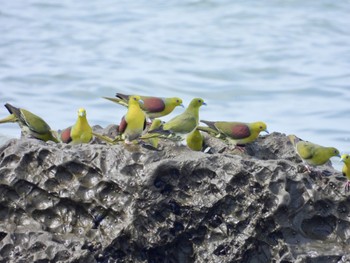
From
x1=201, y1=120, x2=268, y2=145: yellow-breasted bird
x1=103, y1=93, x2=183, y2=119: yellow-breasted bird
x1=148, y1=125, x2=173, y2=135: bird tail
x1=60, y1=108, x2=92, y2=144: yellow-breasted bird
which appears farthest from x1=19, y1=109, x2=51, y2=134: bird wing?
x1=201, y1=120, x2=268, y2=145: yellow-breasted bird

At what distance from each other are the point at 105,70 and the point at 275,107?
461 centimetres

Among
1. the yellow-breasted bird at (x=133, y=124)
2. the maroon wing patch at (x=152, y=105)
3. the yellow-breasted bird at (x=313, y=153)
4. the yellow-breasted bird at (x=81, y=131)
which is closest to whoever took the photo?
the yellow-breasted bird at (x=133, y=124)

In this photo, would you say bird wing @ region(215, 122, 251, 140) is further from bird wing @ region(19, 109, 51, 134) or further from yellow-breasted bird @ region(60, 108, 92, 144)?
bird wing @ region(19, 109, 51, 134)

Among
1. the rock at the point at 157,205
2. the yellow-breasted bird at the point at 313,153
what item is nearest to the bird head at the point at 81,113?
the rock at the point at 157,205

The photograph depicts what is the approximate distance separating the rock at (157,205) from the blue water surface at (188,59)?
572 cm

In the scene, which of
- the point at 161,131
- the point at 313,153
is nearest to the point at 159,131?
the point at 161,131

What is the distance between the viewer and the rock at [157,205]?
22.9 ft

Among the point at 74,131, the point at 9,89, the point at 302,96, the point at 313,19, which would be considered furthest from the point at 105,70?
the point at 74,131

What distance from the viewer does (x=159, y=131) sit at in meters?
7.67

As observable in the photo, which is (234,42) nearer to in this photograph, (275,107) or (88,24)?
(88,24)

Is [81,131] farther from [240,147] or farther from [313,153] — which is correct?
[313,153]

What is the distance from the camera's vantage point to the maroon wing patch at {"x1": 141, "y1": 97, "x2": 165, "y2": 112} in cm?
860

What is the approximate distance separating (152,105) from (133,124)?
1.00 metres

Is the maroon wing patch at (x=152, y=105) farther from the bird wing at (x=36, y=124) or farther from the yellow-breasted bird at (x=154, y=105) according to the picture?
the bird wing at (x=36, y=124)
